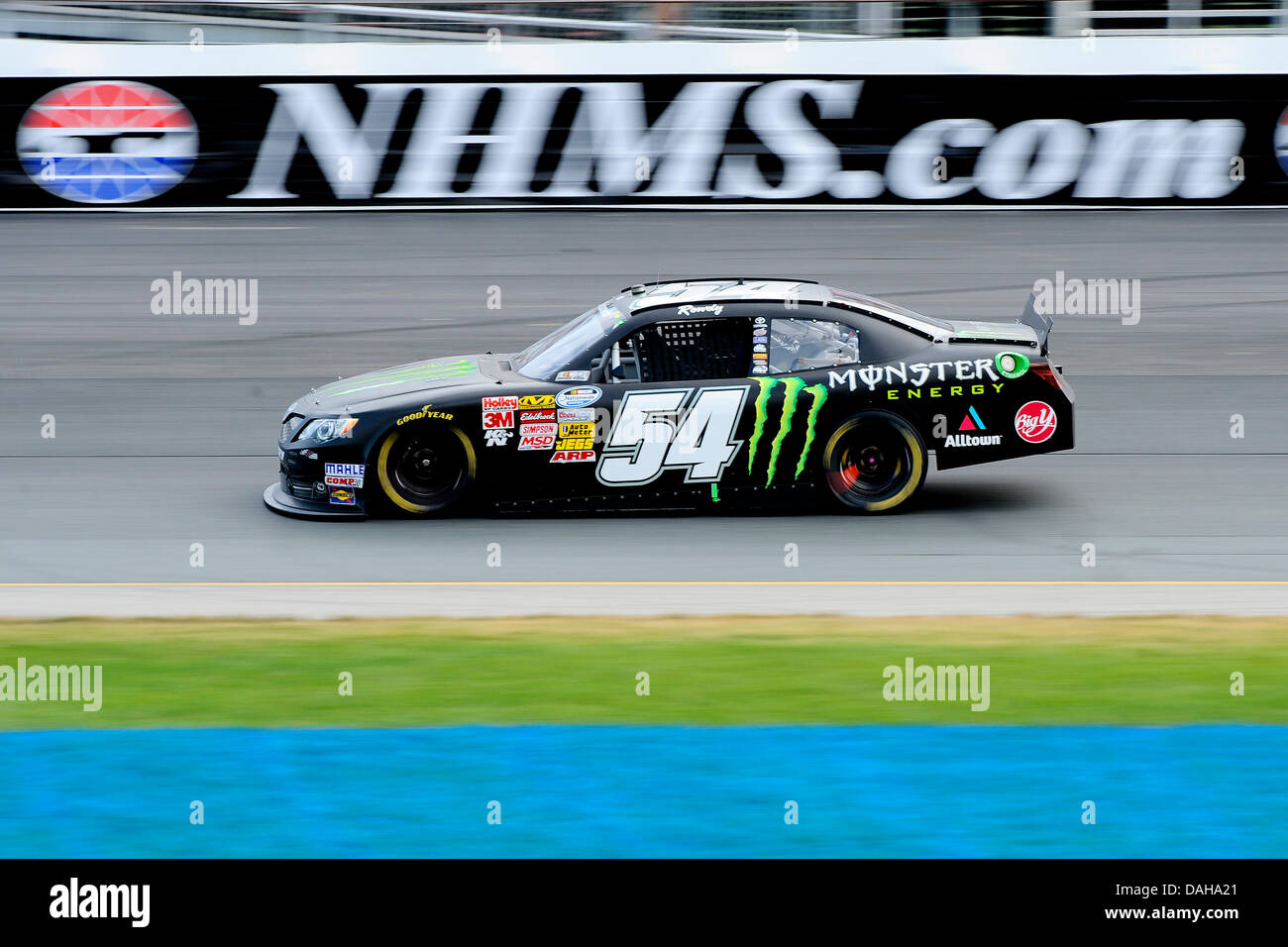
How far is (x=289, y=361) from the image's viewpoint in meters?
14.6

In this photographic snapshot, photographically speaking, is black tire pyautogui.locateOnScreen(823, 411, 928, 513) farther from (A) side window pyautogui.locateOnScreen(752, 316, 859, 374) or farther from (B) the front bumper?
(B) the front bumper

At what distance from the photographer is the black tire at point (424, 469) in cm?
942

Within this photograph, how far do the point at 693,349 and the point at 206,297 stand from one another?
881 centimetres

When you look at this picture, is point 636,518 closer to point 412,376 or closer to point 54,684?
point 412,376

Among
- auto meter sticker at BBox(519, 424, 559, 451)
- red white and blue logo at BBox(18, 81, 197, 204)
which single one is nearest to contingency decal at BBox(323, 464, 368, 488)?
auto meter sticker at BBox(519, 424, 559, 451)

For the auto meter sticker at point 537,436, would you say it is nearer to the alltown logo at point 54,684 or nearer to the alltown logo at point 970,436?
the alltown logo at point 970,436

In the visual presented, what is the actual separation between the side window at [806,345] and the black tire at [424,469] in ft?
5.63

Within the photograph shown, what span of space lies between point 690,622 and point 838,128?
12279 mm

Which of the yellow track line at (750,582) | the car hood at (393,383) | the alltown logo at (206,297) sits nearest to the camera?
the yellow track line at (750,582)

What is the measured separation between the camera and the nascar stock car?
933 cm

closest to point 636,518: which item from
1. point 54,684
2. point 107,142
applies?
point 54,684

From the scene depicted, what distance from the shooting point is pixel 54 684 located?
6887 millimetres


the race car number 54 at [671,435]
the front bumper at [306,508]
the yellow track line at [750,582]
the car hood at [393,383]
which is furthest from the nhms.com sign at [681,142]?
the yellow track line at [750,582]

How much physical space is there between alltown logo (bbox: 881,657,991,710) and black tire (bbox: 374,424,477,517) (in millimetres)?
3264
